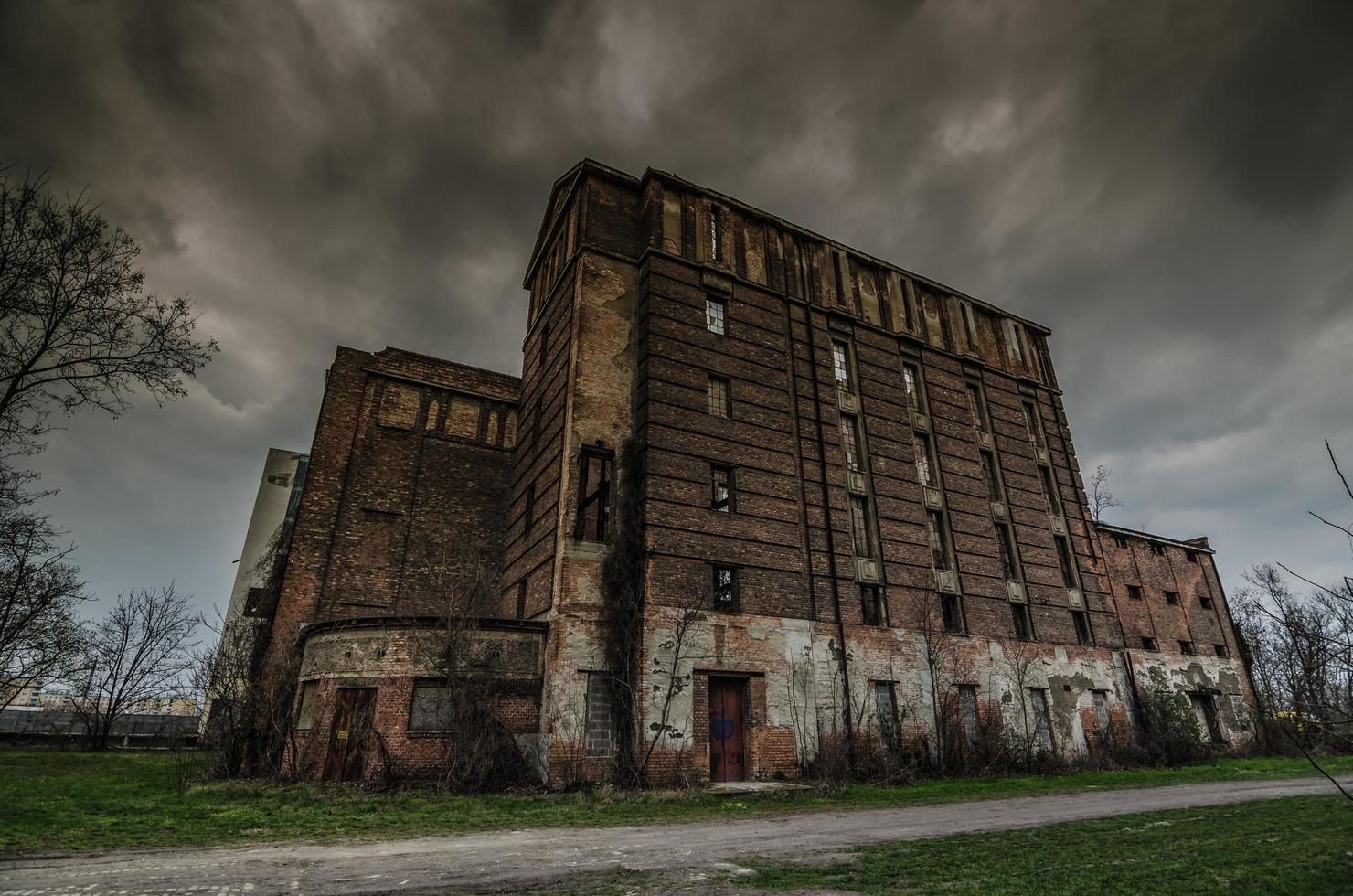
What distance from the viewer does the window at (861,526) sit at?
20.2 metres

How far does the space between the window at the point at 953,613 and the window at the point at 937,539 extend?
3.32ft

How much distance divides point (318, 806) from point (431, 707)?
142 inches

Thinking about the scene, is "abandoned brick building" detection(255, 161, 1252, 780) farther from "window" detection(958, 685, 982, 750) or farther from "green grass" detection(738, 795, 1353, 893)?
"green grass" detection(738, 795, 1353, 893)

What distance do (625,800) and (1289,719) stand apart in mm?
10893

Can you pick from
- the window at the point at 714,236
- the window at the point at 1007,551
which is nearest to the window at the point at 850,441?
the window at the point at 1007,551

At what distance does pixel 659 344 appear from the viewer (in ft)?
63.3

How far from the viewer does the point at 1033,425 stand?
27656 mm

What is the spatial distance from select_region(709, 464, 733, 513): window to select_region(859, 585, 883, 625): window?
16.3ft

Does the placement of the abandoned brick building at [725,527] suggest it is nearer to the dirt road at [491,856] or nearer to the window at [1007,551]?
the window at [1007,551]

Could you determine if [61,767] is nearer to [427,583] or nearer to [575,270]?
[427,583]

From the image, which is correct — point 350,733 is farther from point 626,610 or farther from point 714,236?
point 714,236

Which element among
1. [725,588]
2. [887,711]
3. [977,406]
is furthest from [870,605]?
[977,406]

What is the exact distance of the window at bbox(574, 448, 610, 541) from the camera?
56.4 feet

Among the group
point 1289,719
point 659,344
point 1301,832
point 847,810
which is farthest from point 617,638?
point 1289,719
